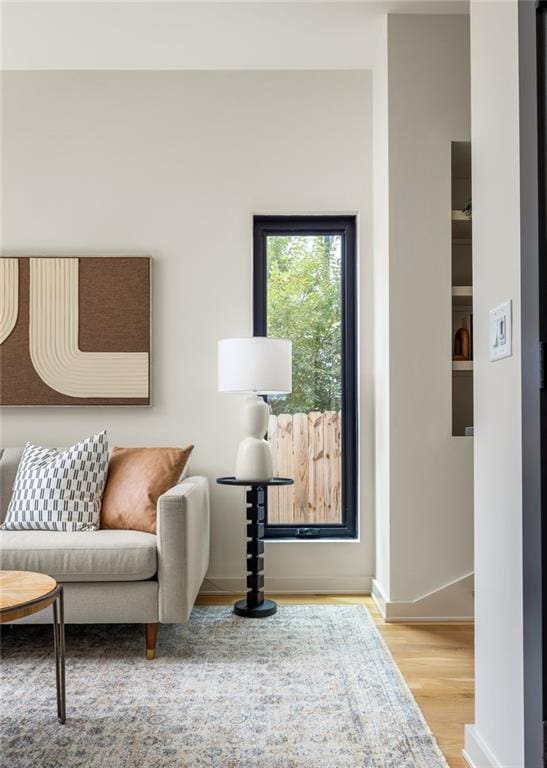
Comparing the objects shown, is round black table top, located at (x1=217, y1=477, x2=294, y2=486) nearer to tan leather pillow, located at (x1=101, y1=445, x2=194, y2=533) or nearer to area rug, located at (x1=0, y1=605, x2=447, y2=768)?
tan leather pillow, located at (x1=101, y1=445, x2=194, y2=533)

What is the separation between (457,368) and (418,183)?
0.91 m

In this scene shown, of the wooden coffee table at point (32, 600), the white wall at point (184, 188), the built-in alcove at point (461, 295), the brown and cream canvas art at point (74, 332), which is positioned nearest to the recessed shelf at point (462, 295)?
the built-in alcove at point (461, 295)

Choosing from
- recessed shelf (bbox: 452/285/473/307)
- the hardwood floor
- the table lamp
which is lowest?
the hardwood floor

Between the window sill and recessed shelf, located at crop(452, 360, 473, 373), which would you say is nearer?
recessed shelf, located at crop(452, 360, 473, 373)

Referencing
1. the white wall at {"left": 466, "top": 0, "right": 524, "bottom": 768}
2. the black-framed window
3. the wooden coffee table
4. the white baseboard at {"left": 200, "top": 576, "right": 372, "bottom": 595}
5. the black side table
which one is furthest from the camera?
the black-framed window

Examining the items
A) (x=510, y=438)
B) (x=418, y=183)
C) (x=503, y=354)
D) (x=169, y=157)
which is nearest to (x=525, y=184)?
(x=503, y=354)

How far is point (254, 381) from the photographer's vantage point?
128 inches

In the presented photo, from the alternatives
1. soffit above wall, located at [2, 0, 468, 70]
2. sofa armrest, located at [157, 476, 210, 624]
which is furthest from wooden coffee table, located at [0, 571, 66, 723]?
soffit above wall, located at [2, 0, 468, 70]

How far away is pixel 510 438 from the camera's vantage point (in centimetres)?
160

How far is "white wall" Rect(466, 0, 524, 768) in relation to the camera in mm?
1562

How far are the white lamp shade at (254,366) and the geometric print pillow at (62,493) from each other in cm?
71

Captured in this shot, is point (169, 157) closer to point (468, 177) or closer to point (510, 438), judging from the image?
point (468, 177)

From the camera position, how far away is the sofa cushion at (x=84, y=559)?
2.65 metres

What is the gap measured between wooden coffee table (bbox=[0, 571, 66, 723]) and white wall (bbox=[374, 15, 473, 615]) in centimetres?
164
